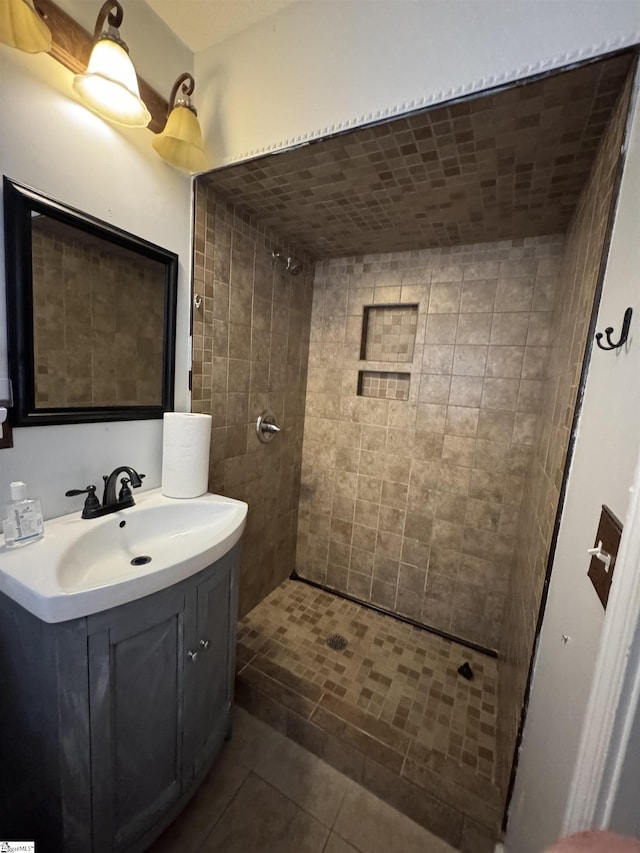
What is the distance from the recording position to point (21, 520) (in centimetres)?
78

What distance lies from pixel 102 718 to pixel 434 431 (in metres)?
1.65

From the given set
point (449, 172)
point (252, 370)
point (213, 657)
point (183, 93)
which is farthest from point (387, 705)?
point (183, 93)

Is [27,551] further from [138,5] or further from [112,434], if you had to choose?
[138,5]

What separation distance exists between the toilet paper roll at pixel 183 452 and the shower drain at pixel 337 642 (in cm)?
112

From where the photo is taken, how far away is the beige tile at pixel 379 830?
974mm

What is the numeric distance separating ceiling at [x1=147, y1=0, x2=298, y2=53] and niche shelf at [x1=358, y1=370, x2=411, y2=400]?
141 centimetres

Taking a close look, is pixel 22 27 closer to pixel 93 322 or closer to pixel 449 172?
pixel 93 322

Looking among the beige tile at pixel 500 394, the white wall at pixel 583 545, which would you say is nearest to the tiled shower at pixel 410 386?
the beige tile at pixel 500 394

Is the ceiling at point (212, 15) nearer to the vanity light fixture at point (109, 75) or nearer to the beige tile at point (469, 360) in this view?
the vanity light fixture at point (109, 75)

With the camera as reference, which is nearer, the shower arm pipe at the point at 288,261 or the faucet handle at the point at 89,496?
the faucet handle at the point at 89,496

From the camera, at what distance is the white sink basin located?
638 mm

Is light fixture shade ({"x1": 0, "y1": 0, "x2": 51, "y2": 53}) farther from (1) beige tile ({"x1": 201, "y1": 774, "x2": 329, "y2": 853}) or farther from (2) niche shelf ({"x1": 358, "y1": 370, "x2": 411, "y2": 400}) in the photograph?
(1) beige tile ({"x1": 201, "y1": 774, "x2": 329, "y2": 853})

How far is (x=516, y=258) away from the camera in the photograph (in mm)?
1484

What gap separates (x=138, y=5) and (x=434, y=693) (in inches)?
109
